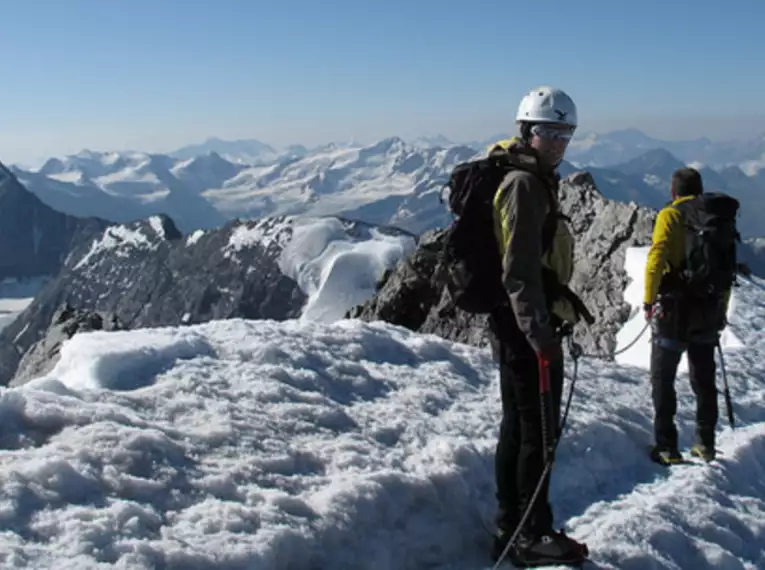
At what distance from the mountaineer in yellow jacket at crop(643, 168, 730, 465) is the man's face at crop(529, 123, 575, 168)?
3744 mm

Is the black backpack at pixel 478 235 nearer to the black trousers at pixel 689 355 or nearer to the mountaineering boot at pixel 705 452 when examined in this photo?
the black trousers at pixel 689 355

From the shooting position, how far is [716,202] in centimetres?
952

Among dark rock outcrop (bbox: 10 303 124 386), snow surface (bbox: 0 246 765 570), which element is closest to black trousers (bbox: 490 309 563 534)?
snow surface (bbox: 0 246 765 570)

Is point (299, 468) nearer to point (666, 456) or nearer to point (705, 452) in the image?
point (666, 456)

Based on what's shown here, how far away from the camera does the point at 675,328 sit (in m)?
9.94

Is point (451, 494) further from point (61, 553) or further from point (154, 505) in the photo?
point (61, 553)

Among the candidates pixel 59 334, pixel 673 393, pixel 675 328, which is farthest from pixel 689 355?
pixel 59 334

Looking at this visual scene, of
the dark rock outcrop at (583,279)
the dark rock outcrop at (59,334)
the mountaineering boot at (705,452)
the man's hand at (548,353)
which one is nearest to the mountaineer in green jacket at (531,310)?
the man's hand at (548,353)

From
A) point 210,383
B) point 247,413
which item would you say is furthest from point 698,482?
point 210,383

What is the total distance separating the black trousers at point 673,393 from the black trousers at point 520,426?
3.63 meters

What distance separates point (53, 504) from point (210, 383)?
127 inches

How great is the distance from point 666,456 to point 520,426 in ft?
12.8

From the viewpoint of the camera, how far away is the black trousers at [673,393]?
996cm

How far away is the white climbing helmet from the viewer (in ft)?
21.7
